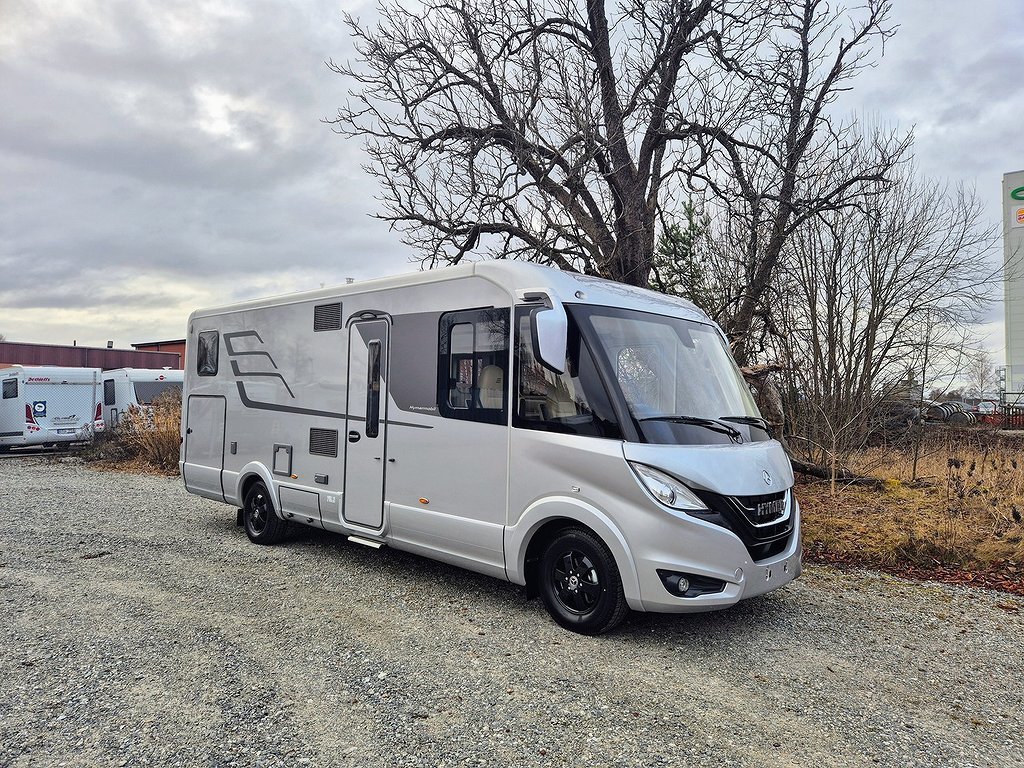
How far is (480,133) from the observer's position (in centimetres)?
1088

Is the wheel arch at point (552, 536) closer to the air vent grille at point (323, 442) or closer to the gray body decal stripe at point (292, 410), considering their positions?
the gray body decal stripe at point (292, 410)

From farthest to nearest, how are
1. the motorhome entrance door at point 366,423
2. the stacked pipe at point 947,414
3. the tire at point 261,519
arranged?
the stacked pipe at point 947,414
the tire at point 261,519
the motorhome entrance door at point 366,423

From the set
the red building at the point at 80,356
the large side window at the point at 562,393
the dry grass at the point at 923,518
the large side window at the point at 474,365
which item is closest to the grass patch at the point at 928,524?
the dry grass at the point at 923,518

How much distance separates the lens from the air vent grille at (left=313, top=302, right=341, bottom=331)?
21.5 feet

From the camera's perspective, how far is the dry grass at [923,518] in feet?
21.6

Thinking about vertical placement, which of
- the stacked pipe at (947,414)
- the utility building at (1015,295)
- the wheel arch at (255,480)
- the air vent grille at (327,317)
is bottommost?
the wheel arch at (255,480)

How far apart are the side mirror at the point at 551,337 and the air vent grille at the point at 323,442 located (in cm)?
273

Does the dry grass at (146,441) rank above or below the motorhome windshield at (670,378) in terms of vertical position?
below

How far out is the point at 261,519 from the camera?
7.52m

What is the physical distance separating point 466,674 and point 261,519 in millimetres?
4198

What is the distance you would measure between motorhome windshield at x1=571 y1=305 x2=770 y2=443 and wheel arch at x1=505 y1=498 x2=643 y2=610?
2.11ft

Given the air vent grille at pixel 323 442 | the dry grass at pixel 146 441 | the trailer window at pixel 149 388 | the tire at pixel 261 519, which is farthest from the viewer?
the trailer window at pixel 149 388

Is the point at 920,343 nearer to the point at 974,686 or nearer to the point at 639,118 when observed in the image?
the point at 639,118

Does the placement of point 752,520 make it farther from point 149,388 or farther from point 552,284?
point 149,388
